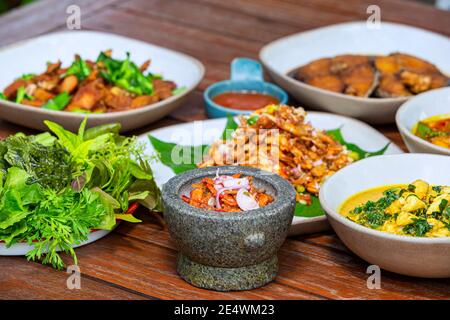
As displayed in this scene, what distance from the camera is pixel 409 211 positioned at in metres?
2.03

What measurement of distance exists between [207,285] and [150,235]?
1.08ft

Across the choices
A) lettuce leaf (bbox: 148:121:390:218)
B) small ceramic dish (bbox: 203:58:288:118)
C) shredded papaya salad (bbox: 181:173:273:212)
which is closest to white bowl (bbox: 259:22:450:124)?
small ceramic dish (bbox: 203:58:288:118)

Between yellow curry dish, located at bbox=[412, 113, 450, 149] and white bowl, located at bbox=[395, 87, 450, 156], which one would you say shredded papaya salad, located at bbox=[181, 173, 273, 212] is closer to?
white bowl, located at bbox=[395, 87, 450, 156]

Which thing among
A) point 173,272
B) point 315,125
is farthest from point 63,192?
point 315,125

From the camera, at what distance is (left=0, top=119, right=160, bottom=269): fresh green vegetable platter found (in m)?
2.08

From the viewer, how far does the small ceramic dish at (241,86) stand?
2951 mm

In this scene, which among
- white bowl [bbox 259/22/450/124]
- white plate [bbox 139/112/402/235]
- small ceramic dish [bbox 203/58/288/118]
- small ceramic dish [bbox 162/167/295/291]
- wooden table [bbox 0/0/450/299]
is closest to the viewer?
small ceramic dish [bbox 162/167/295/291]

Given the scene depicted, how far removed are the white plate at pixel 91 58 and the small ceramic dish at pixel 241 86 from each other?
78 mm

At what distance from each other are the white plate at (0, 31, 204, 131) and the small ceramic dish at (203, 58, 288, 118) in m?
0.08

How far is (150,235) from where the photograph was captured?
2.31m

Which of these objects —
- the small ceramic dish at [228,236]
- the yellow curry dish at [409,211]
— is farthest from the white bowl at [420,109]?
the small ceramic dish at [228,236]

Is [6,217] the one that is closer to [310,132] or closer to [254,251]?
[254,251]

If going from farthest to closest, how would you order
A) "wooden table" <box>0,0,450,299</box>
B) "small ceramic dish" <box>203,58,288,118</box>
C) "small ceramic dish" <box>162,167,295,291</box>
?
"small ceramic dish" <box>203,58,288,118</box>, "wooden table" <box>0,0,450,299</box>, "small ceramic dish" <box>162,167,295,291</box>

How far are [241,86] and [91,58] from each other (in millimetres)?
670
